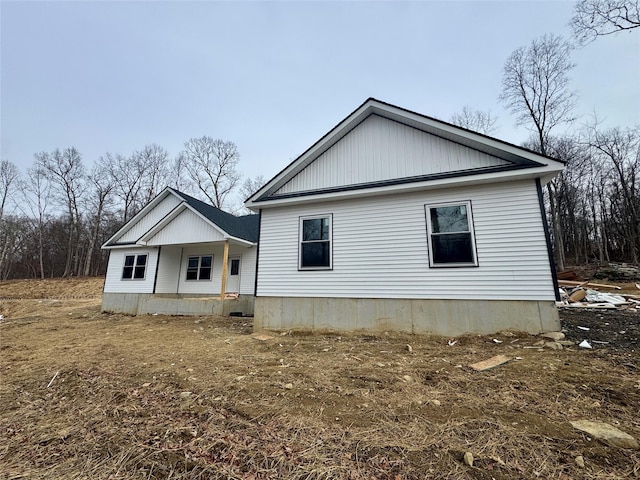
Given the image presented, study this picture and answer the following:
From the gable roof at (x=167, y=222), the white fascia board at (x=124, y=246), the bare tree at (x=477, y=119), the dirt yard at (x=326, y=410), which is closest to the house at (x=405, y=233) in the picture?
the dirt yard at (x=326, y=410)

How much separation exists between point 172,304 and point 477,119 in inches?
973

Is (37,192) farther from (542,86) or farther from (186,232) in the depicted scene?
(542,86)

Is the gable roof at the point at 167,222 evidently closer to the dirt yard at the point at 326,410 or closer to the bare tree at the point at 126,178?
the dirt yard at the point at 326,410

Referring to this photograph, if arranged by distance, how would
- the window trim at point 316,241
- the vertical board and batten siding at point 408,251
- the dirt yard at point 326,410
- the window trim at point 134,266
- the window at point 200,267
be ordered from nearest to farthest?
the dirt yard at point 326,410 < the vertical board and batten siding at point 408,251 < the window trim at point 316,241 < the window trim at point 134,266 < the window at point 200,267

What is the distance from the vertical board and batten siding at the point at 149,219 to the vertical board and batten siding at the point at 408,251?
9.59 m

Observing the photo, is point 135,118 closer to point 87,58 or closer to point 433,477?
point 87,58

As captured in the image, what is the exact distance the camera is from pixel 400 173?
25.2ft

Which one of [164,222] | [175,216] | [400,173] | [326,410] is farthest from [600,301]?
[164,222]

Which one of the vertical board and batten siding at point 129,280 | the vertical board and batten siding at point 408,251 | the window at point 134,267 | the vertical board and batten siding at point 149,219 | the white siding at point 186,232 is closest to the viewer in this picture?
the vertical board and batten siding at point 408,251

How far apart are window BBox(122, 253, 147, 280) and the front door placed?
471 centimetres

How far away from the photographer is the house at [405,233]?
6352 millimetres

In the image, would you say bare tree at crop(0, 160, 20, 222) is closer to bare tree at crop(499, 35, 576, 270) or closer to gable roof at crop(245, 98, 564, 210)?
gable roof at crop(245, 98, 564, 210)

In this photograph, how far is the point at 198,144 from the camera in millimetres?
32094

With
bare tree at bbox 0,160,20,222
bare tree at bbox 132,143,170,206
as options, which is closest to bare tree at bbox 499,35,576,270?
bare tree at bbox 132,143,170,206
